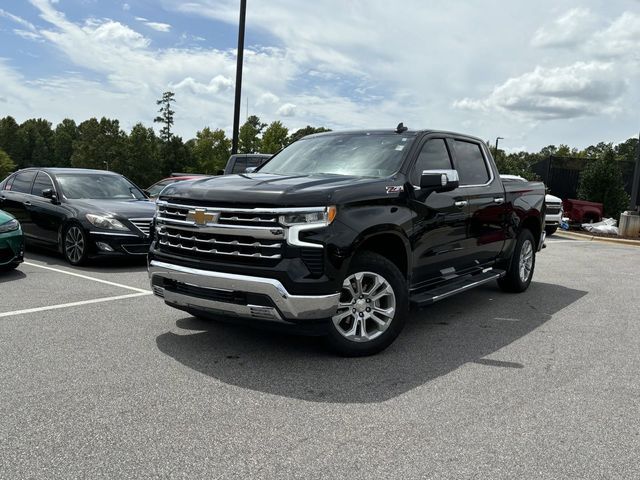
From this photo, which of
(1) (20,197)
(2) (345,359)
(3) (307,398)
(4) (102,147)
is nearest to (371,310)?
(2) (345,359)

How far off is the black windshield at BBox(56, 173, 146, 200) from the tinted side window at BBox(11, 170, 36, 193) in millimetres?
701

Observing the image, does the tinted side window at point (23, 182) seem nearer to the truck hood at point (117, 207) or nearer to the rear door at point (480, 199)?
the truck hood at point (117, 207)

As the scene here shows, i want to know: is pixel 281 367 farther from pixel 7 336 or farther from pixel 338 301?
pixel 7 336

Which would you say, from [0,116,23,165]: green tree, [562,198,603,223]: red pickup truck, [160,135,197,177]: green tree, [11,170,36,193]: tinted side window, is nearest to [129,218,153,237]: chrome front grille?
[11,170,36,193]: tinted side window

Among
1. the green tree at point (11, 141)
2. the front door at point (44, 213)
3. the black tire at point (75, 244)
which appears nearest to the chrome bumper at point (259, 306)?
the black tire at point (75, 244)

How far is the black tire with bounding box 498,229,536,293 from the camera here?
7.40 meters

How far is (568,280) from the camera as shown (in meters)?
8.88

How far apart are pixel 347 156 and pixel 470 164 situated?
1.67m

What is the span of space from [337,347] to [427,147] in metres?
2.22

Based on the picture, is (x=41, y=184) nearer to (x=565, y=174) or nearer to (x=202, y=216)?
(x=202, y=216)

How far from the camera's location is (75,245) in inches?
351

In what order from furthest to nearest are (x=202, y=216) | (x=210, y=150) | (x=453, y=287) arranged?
(x=210, y=150) < (x=453, y=287) < (x=202, y=216)

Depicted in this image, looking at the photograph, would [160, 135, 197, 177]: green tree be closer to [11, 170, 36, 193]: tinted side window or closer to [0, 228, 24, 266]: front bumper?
[11, 170, 36, 193]: tinted side window

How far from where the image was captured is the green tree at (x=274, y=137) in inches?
3556
